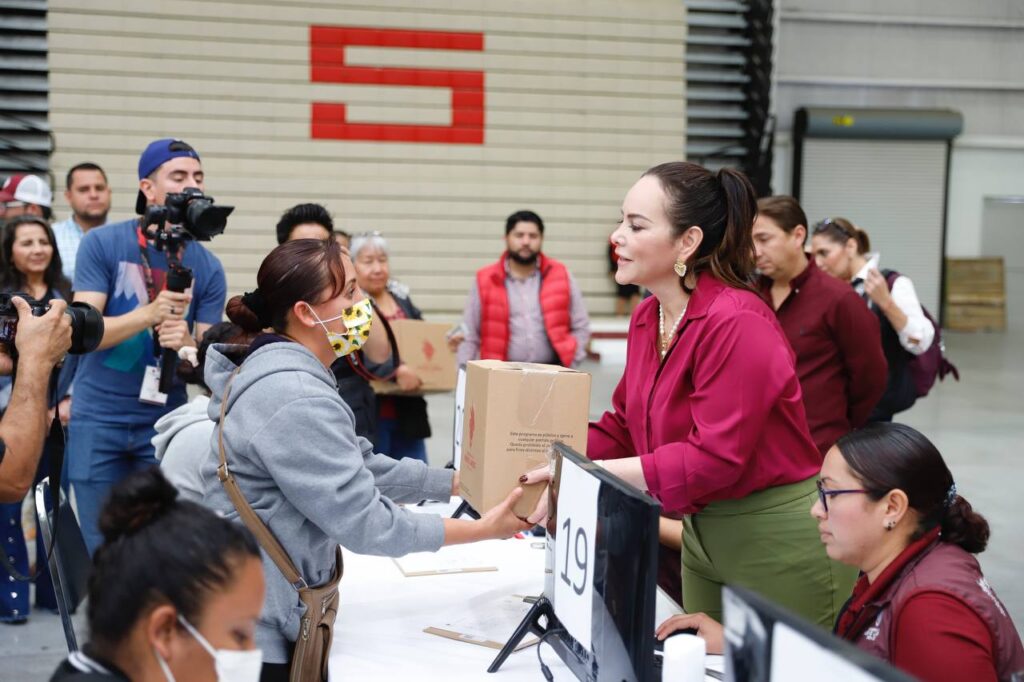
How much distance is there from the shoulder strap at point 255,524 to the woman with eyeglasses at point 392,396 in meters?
2.26

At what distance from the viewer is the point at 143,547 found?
47.9 inches

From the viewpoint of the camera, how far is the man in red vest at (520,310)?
532cm

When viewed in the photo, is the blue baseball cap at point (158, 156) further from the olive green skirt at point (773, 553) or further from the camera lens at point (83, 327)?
the olive green skirt at point (773, 553)

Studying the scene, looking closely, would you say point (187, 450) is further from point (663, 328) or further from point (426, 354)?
point (426, 354)

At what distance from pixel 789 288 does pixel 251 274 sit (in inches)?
325

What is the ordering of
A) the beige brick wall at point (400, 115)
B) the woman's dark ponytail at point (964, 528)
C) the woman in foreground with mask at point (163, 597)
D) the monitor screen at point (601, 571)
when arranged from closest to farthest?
the woman in foreground with mask at point (163, 597), the monitor screen at point (601, 571), the woman's dark ponytail at point (964, 528), the beige brick wall at point (400, 115)

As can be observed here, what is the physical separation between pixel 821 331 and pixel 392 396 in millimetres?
1887

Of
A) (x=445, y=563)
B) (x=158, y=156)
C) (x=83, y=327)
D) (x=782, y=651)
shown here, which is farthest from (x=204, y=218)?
(x=782, y=651)

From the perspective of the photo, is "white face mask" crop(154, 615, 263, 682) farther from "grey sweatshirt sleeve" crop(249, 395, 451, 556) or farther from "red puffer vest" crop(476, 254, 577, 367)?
"red puffer vest" crop(476, 254, 577, 367)

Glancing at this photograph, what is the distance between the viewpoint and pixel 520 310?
17.6 ft

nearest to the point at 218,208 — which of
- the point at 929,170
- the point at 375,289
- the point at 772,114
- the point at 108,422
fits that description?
the point at 108,422

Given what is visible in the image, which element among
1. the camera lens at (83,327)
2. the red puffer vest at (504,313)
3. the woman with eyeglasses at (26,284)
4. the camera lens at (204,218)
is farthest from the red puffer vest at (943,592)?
the red puffer vest at (504,313)

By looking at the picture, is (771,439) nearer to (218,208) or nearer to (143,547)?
(143,547)

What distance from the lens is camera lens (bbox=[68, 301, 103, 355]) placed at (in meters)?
2.25
